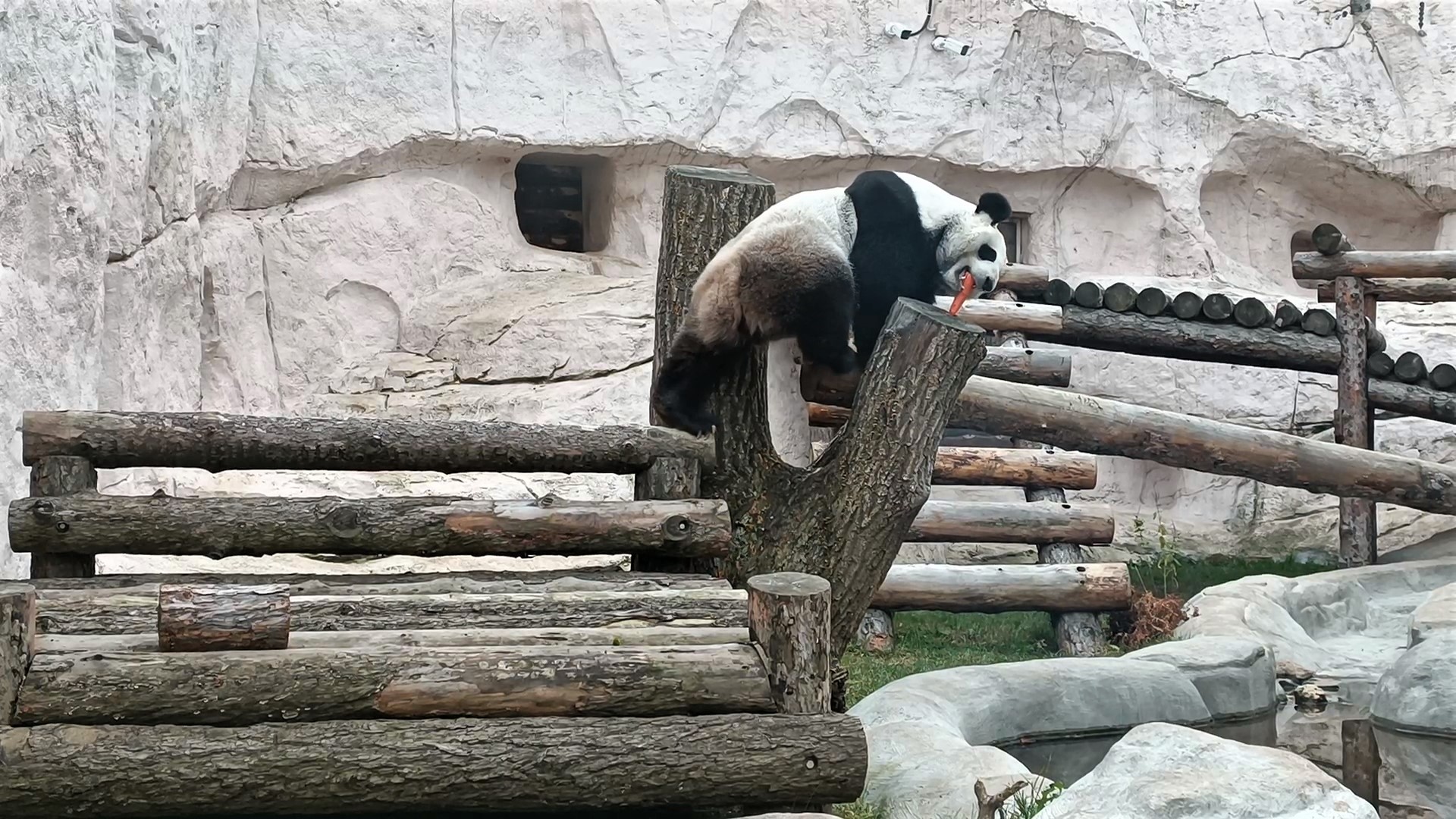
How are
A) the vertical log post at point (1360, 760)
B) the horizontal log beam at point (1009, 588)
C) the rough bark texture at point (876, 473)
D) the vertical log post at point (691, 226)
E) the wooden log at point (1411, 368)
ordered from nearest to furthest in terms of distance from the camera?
1. the rough bark texture at point (876, 473)
2. the vertical log post at point (691, 226)
3. the vertical log post at point (1360, 760)
4. the horizontal log beam at point (1009, 588)
5. the wooden log at point (1411, 368)

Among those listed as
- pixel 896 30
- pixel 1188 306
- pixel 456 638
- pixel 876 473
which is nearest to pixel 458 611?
pixel 456 638

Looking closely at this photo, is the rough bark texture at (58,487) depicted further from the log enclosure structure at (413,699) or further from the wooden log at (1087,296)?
the wooden log at (1087,296)

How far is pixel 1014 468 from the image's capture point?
7957 millimetres

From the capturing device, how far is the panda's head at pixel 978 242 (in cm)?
530

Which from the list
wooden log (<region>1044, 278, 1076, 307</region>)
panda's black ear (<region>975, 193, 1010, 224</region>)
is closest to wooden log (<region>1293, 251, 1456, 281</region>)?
wooden log (<region>1044, 278, 1076, 307</region>)

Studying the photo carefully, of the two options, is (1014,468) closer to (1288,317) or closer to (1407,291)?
(1288,317)

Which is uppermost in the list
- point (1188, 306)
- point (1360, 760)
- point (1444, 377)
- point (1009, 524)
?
point (1188, 306)

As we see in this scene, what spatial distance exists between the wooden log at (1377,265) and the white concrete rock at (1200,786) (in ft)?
22.5

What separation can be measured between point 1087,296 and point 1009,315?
1104 mm

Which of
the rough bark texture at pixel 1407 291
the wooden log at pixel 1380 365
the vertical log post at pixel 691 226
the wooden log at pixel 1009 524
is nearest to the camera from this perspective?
the vertical log post at pixel 691 226

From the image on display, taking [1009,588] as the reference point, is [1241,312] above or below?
above

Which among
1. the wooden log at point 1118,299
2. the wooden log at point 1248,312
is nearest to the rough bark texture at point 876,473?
the wooden log at point 1118,299

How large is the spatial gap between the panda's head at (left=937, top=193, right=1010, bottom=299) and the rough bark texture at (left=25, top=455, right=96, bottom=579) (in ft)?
10.4

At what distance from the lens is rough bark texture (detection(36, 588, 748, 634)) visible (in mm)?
3656
